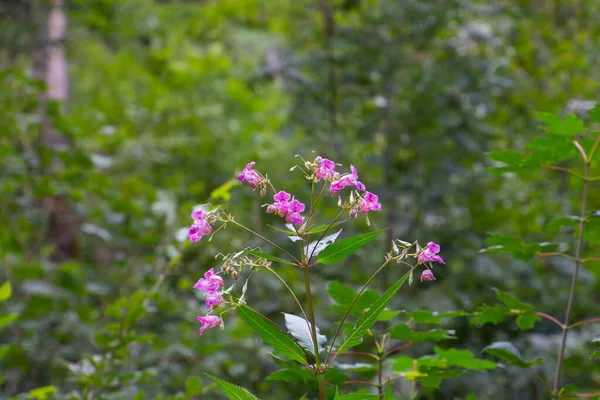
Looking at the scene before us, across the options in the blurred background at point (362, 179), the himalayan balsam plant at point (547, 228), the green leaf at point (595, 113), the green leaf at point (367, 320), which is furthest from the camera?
the blurred background at point (362, 179)

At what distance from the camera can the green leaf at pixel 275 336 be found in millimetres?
758

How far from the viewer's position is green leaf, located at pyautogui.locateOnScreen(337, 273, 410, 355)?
0.74 m

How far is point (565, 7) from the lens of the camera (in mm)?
3520

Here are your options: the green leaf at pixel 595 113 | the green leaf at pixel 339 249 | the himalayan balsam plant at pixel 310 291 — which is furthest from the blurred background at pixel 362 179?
the green leaf at pixel 595 113

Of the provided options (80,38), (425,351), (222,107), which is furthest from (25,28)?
(425,351)

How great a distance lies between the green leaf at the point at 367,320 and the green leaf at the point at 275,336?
56 mm

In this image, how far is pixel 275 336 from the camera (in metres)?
0.77

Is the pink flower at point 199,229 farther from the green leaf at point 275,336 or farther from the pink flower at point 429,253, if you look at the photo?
the pink flower at point 429,253

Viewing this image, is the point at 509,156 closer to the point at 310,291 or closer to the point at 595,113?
the point at 595,113

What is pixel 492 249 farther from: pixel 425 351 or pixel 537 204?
pixel 537 204

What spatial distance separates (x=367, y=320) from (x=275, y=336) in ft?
0.38

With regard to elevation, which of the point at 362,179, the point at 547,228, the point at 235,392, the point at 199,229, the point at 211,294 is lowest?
the point at 235,392

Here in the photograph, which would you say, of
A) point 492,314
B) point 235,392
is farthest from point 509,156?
point 235,392

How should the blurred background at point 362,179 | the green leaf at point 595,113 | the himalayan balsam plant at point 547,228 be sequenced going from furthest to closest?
the blurred background at point 362,179
the himalayan balsam plant at point 547,228
the green leaf at point 595,113
